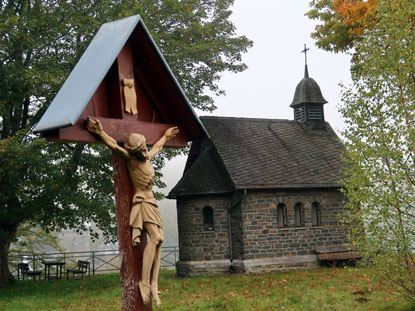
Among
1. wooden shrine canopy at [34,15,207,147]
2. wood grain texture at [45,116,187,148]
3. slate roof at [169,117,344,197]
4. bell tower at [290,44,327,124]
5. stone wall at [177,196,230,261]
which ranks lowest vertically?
stone wall at [177,196,230,261]

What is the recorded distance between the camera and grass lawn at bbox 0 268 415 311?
1161 centimetres

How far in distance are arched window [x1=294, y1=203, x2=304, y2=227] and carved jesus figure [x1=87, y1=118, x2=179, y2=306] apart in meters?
16.1

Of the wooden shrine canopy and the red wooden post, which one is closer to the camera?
the wooden shrine canopy

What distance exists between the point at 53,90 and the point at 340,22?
10798mm

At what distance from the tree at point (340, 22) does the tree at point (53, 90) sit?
182 inches

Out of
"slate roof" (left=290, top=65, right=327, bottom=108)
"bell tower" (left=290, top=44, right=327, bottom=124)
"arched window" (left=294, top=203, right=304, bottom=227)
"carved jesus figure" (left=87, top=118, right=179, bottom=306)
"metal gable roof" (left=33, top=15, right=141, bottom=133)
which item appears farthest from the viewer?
"slate roof" (left=290, top=65, right=327, bottom=108)

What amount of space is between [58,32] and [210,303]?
33.6ft

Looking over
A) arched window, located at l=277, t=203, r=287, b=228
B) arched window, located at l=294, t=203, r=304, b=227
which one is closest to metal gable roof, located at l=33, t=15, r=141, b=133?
arched window, located at l=277, t=203, r=287, b=228

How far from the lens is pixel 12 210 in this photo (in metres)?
16.2

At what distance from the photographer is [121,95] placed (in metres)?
4.36

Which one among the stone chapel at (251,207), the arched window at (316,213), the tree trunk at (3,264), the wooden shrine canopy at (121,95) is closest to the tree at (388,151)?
the wooden shrine canopy at (121,95)

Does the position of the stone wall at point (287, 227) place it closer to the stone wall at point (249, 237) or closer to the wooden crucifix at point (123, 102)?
the stone wall at point (249, 237)

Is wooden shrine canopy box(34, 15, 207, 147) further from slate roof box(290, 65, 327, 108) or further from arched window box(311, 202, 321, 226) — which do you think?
slate roof box(290, 65, 327, 108)

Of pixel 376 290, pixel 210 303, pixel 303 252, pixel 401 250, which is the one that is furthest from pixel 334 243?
pixel 401 250
